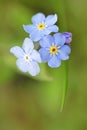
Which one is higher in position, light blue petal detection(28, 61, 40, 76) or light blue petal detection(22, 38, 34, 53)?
light blue petal detection(22, 38, 34, 53)

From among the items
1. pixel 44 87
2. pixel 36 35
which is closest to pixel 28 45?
pixel 36 35

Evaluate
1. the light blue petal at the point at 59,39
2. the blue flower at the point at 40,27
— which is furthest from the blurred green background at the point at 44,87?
the light blue petal at the point at 59,39

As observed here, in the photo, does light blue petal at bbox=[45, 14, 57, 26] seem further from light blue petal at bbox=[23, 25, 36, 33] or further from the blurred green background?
the blurred green background

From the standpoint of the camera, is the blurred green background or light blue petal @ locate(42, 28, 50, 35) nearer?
light blue petal @ locate(42, 28, 50, 35)

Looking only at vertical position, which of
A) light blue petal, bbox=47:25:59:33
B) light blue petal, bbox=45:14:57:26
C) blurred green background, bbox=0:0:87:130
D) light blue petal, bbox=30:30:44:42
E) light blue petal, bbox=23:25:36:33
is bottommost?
blurred green background, bbox=0:0:87:130

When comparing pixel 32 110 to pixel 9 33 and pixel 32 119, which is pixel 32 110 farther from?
pixel 9 33

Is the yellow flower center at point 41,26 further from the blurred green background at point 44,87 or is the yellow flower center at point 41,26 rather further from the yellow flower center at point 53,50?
the blurred green background at point 44,87

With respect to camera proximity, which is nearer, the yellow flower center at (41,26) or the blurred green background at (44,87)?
the yellow flower center at (41,26)

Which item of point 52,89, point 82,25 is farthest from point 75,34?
point 52,89

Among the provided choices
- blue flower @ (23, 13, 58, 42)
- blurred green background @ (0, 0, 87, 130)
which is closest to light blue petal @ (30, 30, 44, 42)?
blue flower @ (23, 13, 58, 42)
